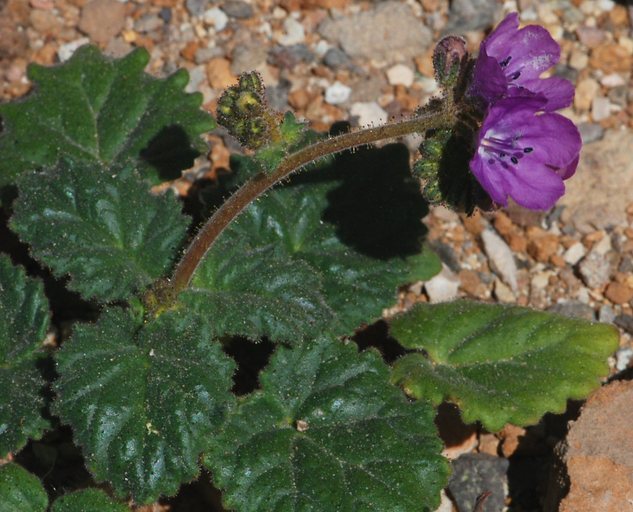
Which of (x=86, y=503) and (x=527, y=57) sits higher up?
(x=527, y=57)

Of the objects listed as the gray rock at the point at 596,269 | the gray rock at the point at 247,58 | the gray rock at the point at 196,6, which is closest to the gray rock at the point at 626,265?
the gray rock at the point at 596,269

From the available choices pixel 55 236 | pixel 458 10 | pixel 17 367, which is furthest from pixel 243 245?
pixel 458 10

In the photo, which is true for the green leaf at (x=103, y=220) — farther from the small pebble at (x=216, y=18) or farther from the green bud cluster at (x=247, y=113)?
the small pebble at (x=216, y=18)

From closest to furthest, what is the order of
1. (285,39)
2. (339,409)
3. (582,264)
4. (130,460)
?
(130,460), (339,409), (582,264), (285,39)

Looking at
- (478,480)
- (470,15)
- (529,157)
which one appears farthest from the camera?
(470,15)

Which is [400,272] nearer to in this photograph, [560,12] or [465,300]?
[465,300]


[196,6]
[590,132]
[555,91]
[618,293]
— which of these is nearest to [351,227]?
[555,91]

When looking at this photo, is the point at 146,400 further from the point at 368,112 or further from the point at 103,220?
the point at 368,112

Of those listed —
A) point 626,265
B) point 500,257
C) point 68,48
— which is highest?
point 68,48
